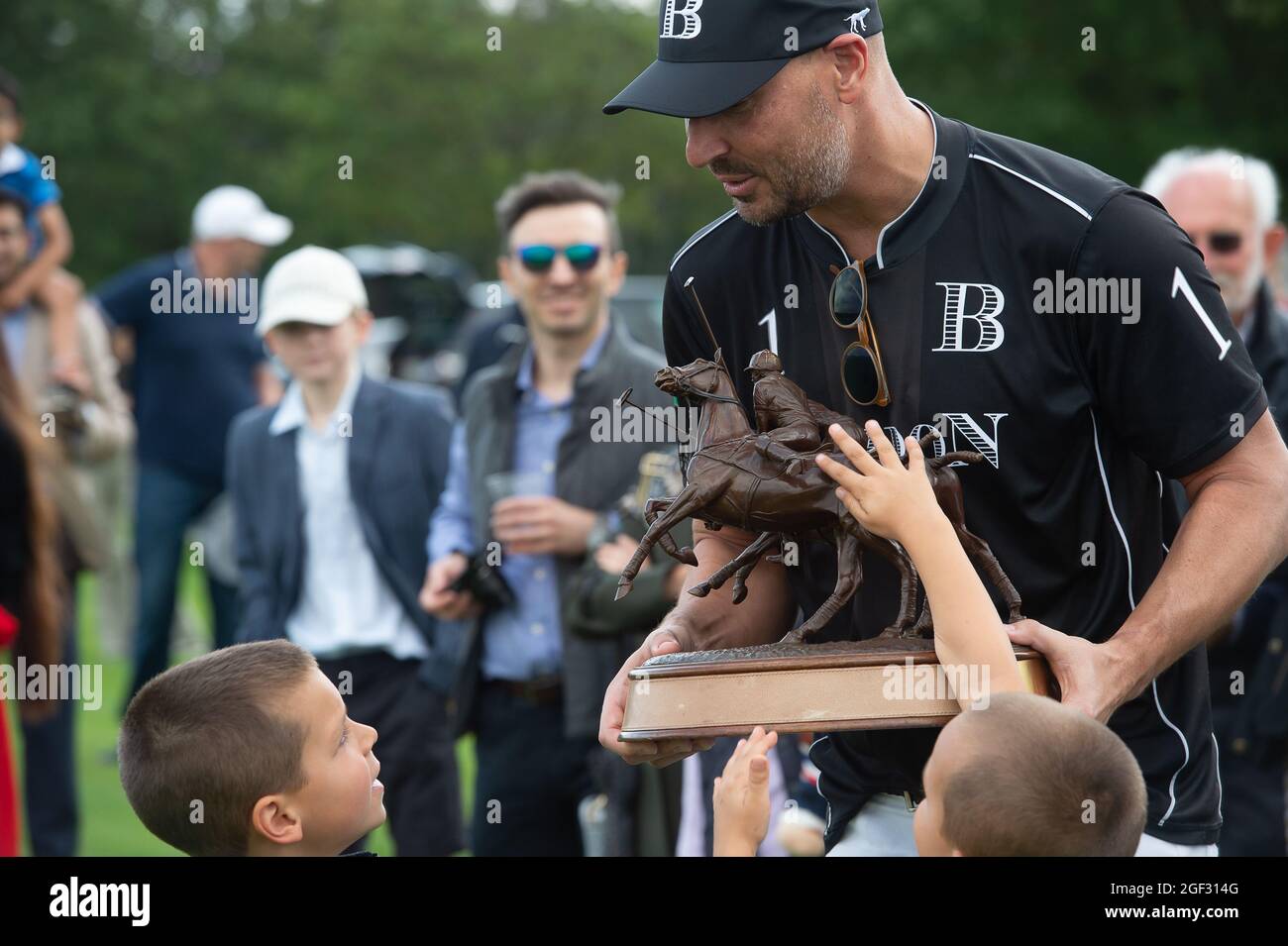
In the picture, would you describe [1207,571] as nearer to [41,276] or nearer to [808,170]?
[808,170]

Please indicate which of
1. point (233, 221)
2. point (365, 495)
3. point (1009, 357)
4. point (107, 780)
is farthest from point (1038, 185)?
point (233, 221)

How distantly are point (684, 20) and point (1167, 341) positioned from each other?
3.56 ft

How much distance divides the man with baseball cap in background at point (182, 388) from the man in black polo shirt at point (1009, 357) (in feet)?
23.3

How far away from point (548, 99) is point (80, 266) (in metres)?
13.1

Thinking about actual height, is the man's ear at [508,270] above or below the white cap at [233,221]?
below

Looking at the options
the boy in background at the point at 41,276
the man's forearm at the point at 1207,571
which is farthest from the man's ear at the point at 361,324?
the man's forearm at the point at 1207,571

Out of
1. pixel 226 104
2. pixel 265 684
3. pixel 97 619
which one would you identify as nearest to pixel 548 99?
pixel 226 104

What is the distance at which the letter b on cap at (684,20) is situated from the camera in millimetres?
3227

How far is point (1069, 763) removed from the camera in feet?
9.68

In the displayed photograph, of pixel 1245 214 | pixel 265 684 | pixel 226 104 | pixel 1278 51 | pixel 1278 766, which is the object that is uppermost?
pixel 226 104

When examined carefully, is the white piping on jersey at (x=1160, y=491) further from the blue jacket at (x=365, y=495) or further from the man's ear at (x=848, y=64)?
the blue jacket at (x=365, y=495)

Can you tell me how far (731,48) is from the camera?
3168 mm
